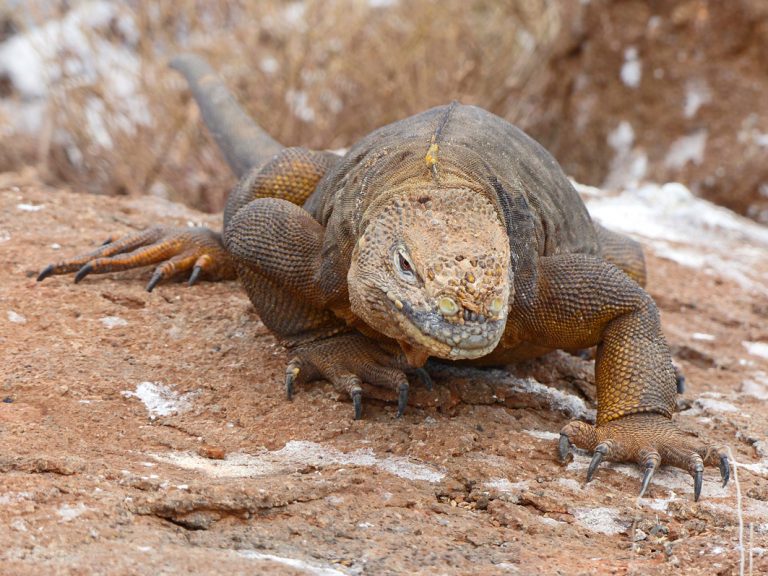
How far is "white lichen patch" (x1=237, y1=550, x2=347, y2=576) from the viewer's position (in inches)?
120

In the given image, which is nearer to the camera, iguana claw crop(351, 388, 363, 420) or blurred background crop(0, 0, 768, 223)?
iguana claw crop(351, 388, 363, 420)

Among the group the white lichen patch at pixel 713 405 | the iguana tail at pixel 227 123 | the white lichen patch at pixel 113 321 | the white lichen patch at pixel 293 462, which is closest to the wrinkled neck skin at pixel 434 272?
the white lichen patch at pixel 293 462

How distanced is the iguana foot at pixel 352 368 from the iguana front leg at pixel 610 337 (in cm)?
58

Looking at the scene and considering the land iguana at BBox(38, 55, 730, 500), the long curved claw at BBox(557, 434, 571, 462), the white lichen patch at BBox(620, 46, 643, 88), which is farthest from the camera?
the white lichen patch at BBox(620, 46, 643, 88)

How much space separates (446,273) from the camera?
353 centimetres

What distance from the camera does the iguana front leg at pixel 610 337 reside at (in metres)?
4.48

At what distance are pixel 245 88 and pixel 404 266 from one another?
6777 mm

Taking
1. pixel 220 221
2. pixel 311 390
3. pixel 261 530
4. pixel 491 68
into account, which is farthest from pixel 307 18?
pixel 261 530

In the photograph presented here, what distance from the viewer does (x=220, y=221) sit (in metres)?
7.26

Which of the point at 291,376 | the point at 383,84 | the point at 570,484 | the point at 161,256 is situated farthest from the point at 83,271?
the point at 383,84

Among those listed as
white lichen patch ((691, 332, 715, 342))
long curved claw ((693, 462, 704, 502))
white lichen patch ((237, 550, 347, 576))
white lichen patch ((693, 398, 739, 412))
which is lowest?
white lichen patch ((691, 332, 715, 342))

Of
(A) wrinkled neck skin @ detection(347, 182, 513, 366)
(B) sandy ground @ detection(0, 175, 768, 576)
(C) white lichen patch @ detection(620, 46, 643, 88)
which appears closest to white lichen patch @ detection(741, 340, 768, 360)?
(B) sandy ground @ detection(0, 175, 768, 576)

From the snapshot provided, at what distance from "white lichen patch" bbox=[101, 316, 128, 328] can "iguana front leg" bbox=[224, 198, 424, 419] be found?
67 centimetres

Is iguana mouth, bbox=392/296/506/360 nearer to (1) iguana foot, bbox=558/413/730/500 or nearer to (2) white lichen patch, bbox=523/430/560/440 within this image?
(1) iguana foot, bbox=558/413/730/500
